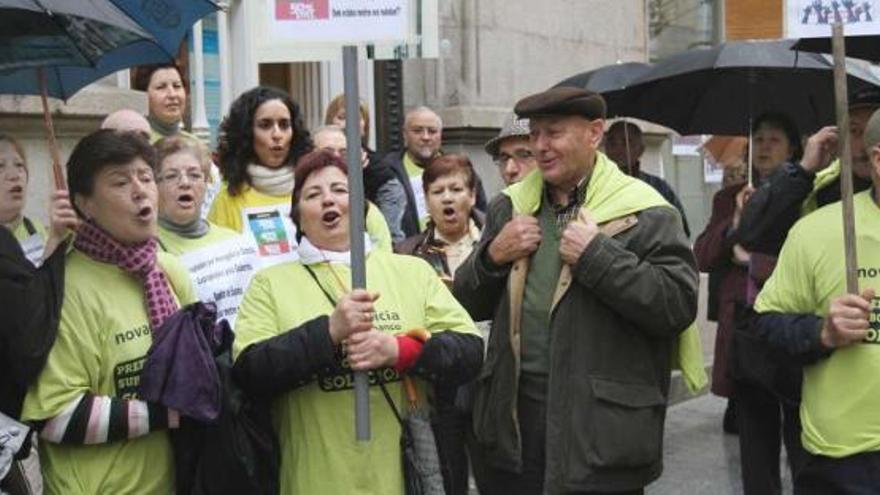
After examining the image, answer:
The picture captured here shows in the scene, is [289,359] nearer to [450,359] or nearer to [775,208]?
[450,359]

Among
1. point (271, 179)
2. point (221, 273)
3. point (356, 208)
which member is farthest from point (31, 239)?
point (356, 208)

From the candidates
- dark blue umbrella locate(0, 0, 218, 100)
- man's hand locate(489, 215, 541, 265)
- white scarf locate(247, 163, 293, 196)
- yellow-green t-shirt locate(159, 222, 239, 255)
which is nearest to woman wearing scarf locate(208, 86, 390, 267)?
white scarf locate(247, 163, 293, 196)

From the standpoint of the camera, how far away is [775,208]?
4.88 meters

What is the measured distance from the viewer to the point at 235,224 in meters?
5.42

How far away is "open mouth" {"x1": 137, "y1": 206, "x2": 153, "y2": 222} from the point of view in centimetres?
379

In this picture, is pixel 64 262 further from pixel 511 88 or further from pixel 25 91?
pixel 511 88

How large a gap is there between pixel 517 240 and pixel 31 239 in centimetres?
183

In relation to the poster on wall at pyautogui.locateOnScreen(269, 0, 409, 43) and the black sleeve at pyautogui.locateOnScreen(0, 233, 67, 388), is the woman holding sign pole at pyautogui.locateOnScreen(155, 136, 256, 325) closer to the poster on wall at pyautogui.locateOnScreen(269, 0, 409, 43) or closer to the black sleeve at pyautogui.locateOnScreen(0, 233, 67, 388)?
the black sleeve at pyautogui.locateOnScreen(0, 233, 67, 388)

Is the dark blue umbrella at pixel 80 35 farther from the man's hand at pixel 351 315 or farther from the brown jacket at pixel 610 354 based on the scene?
the brown jacket at pixel 610 354

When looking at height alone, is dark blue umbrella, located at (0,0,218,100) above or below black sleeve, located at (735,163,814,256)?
above

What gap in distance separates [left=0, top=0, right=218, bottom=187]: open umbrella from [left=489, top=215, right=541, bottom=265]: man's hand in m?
1.30

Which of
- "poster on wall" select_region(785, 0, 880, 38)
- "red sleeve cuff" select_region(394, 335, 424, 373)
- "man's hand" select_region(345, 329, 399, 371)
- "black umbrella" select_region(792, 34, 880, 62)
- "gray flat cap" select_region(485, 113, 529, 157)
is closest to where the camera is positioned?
"man's hand" select_region(345, 329, 399, 371)

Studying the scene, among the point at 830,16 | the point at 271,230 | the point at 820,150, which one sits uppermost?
the point at 830,16

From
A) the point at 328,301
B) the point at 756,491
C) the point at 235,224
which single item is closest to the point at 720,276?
the point at 756,491
